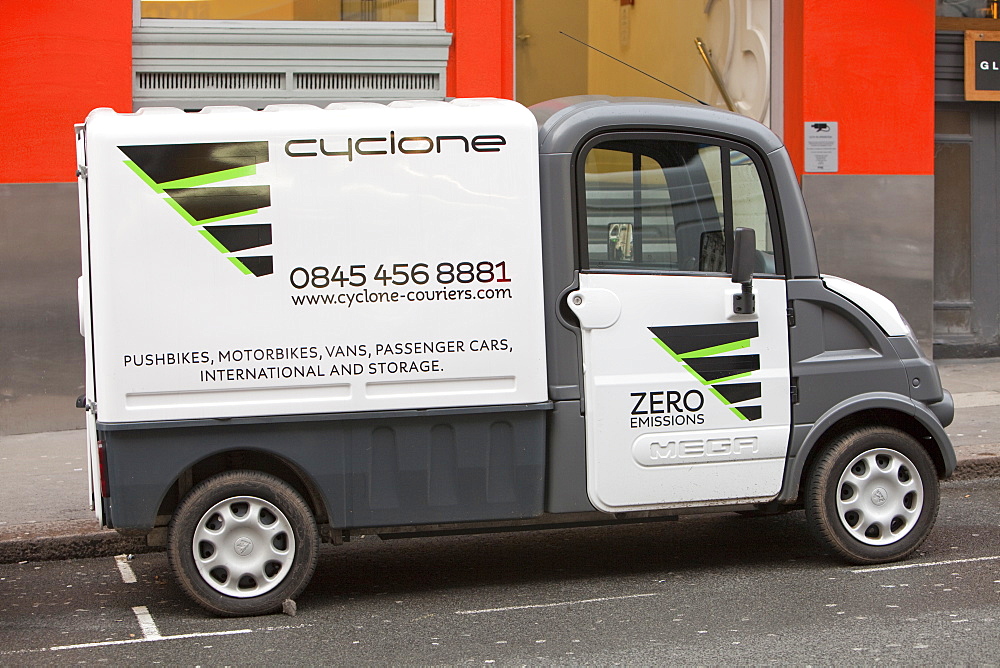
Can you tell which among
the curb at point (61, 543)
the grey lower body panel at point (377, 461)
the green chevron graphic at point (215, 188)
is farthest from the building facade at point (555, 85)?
the green chevron graphic at point (215, 188)

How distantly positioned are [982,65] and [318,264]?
9.77 m

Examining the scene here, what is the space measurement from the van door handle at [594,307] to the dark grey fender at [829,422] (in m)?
1.15

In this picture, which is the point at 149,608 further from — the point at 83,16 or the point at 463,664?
the point at 83,16

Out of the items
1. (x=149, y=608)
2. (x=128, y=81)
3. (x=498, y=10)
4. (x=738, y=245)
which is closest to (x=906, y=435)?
(x=738, y=245)

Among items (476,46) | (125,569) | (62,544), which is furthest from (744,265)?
(476,46)

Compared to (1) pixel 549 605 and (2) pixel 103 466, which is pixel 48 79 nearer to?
(2) pixel 103 466

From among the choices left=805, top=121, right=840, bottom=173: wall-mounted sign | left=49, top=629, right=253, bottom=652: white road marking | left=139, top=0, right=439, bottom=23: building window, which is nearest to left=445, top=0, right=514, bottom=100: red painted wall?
left=139, top=0, right=439, bottom=23: building window

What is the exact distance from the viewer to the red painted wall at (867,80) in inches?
486

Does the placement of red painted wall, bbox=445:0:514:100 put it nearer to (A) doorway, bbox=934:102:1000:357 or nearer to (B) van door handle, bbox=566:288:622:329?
(A) doorway, bbox=934:102:1000:357

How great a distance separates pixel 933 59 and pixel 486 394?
27.7ft

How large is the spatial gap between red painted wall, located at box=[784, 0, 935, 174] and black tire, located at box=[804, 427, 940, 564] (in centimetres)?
647

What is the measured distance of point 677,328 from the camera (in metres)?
6.14

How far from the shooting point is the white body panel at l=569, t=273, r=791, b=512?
20.0 ft

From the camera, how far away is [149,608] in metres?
6.23
